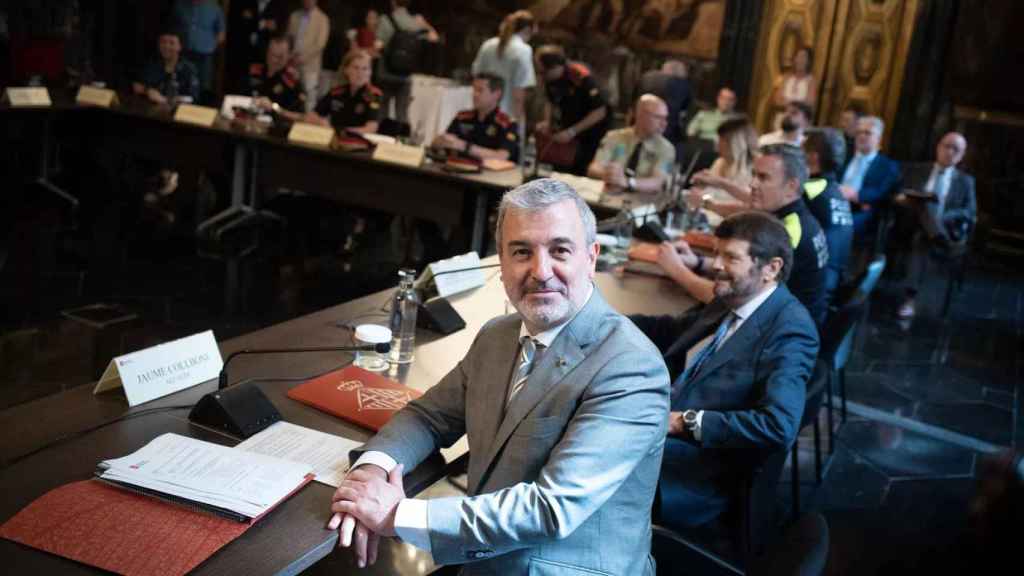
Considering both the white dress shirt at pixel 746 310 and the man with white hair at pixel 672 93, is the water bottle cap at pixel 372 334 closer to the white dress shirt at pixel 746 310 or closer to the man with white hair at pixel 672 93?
the white dress shirt at pixel 746 310

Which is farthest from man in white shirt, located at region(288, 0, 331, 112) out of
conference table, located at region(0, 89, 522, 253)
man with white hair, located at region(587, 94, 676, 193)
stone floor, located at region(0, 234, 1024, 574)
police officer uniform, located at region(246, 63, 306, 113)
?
man with white hair, located at region(587, 94, 676, 193)

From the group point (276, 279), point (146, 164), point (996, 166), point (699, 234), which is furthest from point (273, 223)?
point (996, 166)

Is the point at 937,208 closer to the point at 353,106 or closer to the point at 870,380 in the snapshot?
Answer: the point at 870,380

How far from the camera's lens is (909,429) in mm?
4648

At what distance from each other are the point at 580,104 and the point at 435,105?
2260mm

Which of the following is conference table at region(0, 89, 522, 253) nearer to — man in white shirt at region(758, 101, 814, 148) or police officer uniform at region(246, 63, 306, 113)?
police officer uniform at region(246, 63, 306, 113)

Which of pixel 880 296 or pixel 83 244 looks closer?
pixel 83 244

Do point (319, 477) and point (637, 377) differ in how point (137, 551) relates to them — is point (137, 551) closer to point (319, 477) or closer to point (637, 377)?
point (319, 477)

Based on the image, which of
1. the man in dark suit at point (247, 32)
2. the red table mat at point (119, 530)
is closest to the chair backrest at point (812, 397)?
the red table mat at point (119, 530)

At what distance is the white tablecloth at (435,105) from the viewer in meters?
9.29

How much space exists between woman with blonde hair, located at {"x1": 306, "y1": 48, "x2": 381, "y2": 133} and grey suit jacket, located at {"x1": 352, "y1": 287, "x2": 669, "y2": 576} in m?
→ 5.26

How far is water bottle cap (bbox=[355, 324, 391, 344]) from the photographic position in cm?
255

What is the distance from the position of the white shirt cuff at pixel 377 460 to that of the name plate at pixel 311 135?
4562mm

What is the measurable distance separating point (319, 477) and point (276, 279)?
3.98m
